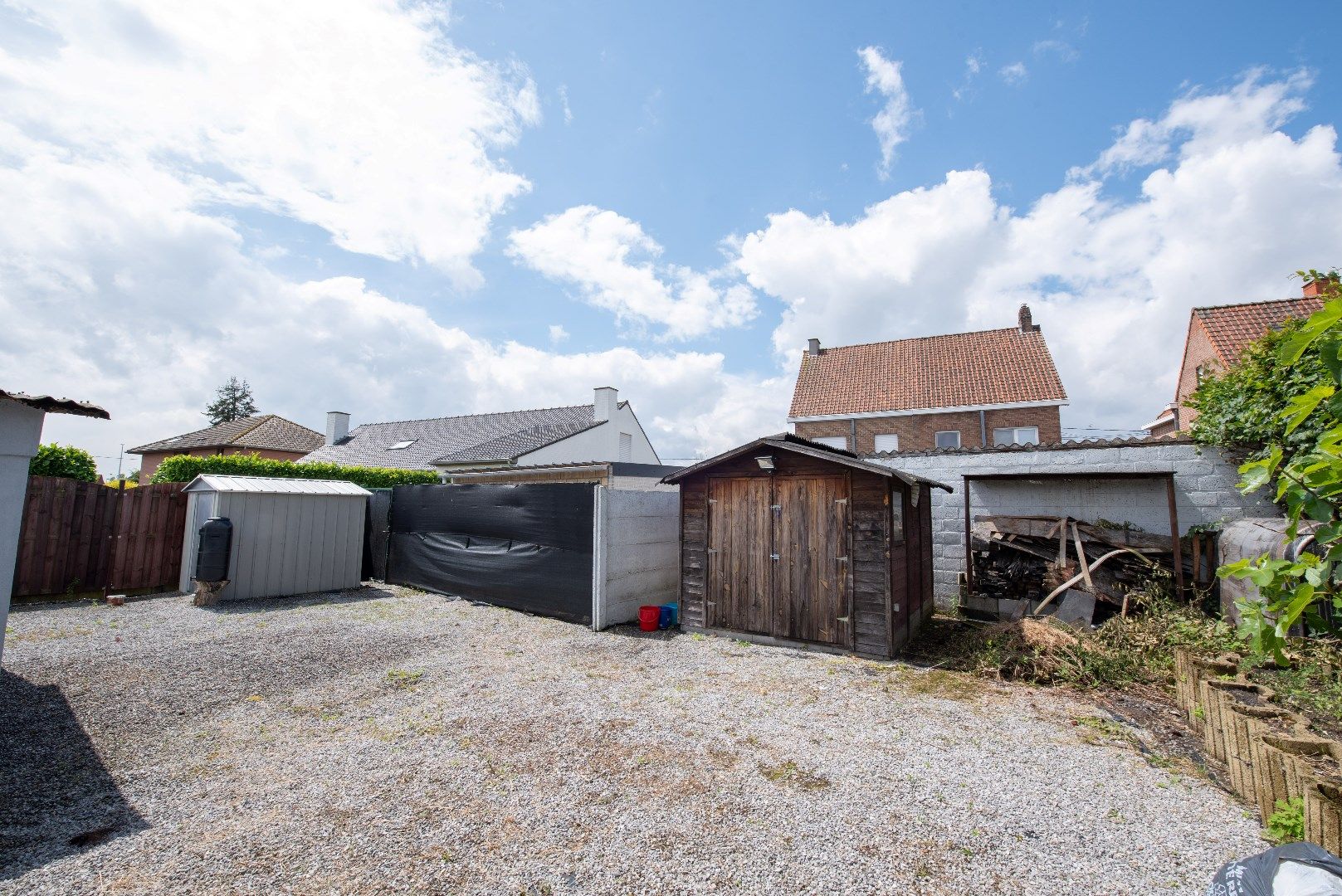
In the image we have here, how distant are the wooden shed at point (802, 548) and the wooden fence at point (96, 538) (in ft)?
28.6

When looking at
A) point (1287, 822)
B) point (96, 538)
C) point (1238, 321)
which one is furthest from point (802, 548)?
point (1238, 321)

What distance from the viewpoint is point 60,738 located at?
4.24m

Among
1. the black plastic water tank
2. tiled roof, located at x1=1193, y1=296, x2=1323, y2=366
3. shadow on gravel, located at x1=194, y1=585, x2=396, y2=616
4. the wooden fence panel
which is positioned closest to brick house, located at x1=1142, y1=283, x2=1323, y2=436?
tiled roof, located at x1=1193, y1=296, x2=1323, y2=366

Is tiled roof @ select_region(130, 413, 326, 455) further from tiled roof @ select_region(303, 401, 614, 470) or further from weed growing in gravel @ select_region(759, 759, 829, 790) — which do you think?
weed growing in gravel @ select_region(759, 759, 829, 790)

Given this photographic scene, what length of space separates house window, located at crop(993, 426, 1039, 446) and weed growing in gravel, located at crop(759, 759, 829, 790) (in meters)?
16.6

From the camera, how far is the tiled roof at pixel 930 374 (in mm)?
18359

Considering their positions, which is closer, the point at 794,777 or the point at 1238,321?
the point at 794,777

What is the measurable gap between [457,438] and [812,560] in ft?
64.2

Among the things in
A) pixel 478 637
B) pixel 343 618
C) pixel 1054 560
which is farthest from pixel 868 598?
pixel 343 618

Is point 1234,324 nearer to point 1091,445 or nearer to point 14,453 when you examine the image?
point 1091,445

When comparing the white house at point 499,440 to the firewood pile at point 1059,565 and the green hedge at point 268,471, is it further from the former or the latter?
the firewood pile at point 1059,565

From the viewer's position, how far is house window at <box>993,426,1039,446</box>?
17.7m

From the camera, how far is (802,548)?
7148mm

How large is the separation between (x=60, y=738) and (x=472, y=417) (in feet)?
71.9
